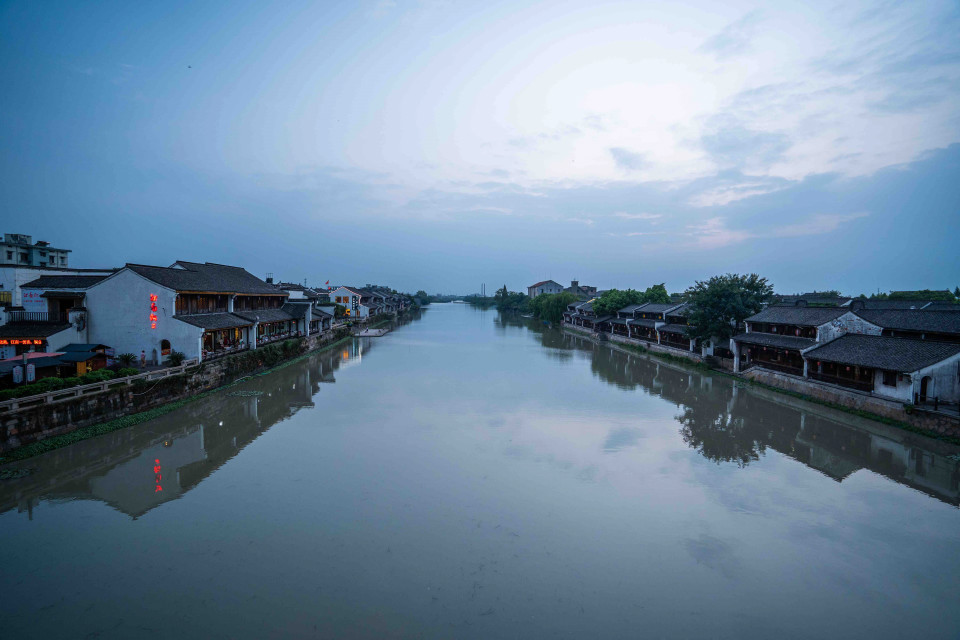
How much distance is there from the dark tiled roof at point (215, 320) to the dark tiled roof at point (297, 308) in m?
6.96

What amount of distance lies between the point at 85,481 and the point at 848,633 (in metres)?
13.5

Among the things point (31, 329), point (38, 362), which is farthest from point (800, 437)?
point (31, 329)

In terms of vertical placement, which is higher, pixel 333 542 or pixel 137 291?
pixel 137 291

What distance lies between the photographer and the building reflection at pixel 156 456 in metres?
8.57

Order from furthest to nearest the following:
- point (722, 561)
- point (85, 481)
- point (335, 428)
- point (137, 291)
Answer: point (137, 291), point (335, 428), point (85, 481), point (722, 561)

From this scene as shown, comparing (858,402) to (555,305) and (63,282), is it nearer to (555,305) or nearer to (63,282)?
(63,282)

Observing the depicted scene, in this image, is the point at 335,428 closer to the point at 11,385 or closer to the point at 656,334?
the point at 11,385

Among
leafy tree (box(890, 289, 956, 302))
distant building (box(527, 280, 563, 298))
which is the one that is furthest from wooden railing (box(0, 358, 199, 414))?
A: distant building (box(527, 280, 563, 298))

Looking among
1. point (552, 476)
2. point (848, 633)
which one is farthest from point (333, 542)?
point (848, 633)

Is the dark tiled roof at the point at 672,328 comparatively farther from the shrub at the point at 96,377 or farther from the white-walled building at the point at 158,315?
the shrub at the point at 96,377

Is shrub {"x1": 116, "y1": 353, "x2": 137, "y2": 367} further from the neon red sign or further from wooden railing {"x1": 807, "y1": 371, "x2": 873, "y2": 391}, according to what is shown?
wooden railing {"x1": 807, "y1": 371, "x2": 873, "y2": 391}

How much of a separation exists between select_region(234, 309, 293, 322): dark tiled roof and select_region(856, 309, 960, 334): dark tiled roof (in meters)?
28.9

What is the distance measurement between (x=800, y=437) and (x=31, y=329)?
26210mm

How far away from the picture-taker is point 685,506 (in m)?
8.54
